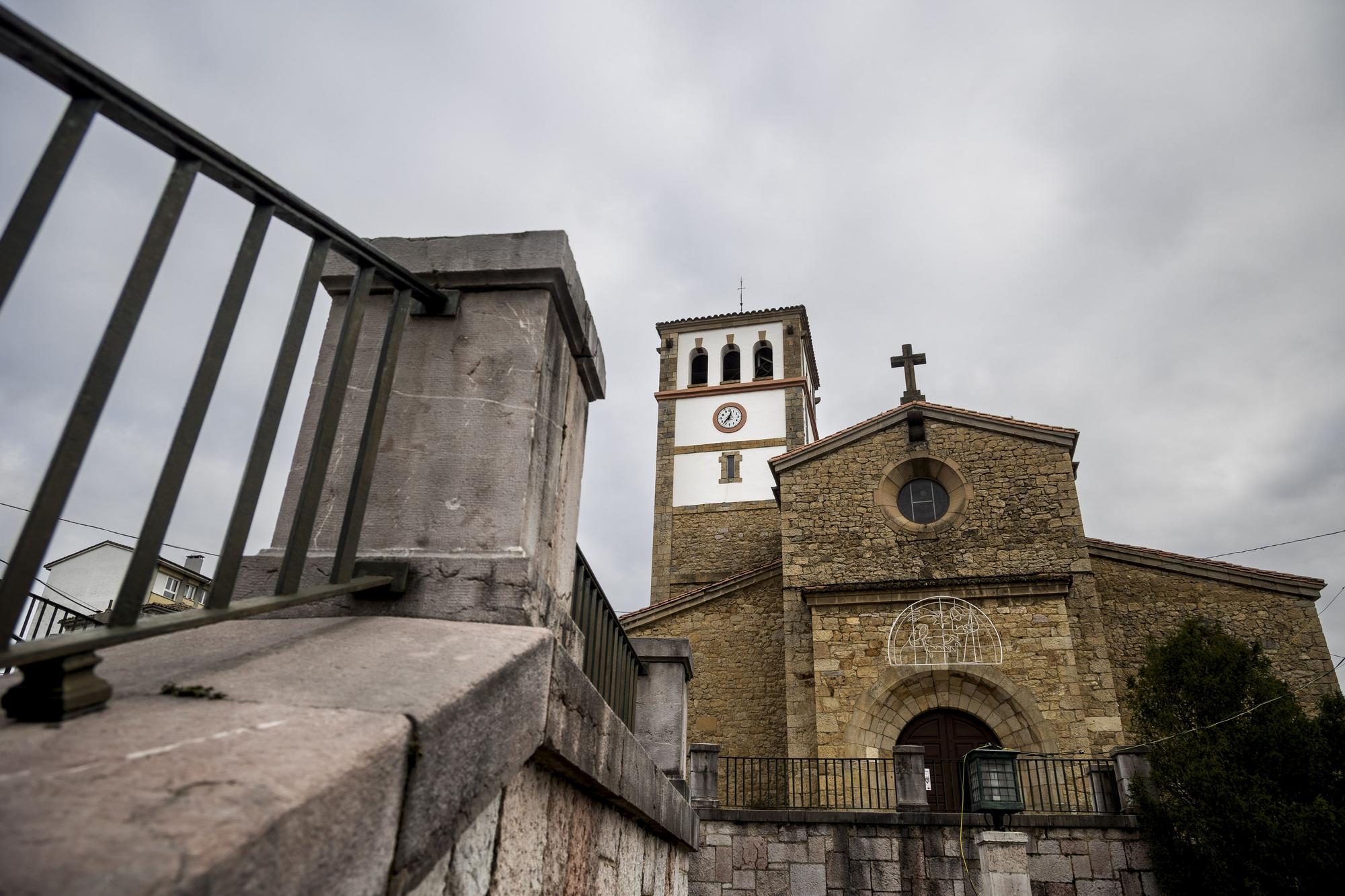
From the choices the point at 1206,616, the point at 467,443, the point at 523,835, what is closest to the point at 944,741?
the point at 1206,616

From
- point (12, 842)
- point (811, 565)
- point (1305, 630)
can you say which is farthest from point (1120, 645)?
point (12, 842)

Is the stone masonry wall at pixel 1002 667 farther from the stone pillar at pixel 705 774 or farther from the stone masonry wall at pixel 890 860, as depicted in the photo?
the stone pillar at pixel 705 774

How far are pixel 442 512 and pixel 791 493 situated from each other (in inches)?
562

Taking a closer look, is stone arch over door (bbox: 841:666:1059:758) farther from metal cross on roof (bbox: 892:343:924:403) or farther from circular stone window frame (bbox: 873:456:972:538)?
metal cross on roof (bbox: 892:343:924:403)

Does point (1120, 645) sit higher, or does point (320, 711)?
point (1120, 645)

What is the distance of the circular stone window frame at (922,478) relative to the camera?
15039 mm

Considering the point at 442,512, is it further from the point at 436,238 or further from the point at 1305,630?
the point at 1305,630

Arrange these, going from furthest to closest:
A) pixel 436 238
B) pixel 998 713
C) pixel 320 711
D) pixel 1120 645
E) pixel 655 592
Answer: pixel 655 592 → pixel 1120 645 → pixel 998 713 → pixel 436 238 → pixel 320 711

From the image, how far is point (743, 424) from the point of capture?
2538 centimetres

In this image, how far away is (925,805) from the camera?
10.4 m

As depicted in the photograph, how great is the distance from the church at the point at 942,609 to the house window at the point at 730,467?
696 cm

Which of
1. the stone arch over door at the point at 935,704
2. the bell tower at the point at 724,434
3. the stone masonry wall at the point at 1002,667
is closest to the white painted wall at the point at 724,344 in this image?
the bell tower at the point at 724,434

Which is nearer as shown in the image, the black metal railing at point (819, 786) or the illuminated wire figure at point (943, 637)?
the black metal railing at point (819, 786)

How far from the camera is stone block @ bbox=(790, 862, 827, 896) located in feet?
33.7
